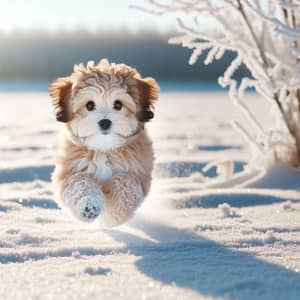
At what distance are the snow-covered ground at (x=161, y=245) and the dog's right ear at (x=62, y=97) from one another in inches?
22.4

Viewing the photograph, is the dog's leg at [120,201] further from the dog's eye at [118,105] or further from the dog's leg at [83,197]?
the dog's eye at [118,105]

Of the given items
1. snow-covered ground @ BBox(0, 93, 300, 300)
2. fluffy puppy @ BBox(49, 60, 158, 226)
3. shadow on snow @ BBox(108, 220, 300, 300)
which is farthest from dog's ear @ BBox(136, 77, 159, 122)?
shadow on snow @ BBox(108, 220, 300, 300)

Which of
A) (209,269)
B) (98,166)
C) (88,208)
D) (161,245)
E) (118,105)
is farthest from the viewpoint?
(98,166)

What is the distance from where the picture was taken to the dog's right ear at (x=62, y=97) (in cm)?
388

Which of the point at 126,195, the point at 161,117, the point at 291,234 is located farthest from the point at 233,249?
the point at 161,117

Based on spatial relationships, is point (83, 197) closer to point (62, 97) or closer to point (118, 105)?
point (118, 105)

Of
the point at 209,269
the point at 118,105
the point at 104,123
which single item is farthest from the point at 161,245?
the point at 118,105

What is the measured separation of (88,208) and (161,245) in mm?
493

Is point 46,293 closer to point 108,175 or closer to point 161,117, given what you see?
point 108,175

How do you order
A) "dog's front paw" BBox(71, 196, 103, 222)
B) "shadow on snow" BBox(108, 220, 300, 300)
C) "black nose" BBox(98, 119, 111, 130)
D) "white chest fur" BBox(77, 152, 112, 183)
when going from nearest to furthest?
"shadow on snow" BBox(108, 220, 300, 300) → "dog's front paw" BBox(71, 196, 103, 222) → "black nose" BBox(98, 119, 111, 130) → "white chest fur" BBox(77, 152, 112, 183)

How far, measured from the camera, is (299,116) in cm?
515

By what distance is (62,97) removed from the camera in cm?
392

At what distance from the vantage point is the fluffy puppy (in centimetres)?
367

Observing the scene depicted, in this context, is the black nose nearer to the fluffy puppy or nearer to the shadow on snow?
the fluffy puppy
